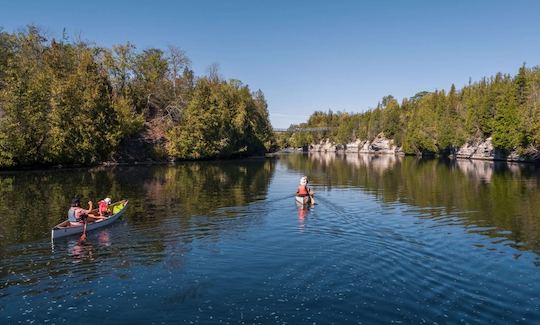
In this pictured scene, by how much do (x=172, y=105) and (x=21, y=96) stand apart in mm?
48894

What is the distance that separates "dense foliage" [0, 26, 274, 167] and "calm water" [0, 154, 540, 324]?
43.7 meters

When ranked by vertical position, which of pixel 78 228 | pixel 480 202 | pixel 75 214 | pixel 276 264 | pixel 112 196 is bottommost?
pixel 480 202

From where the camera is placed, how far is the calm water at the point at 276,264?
52.4 ft

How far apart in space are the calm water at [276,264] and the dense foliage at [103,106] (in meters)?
43.7

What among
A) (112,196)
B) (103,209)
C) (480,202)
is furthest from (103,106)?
(480,202)

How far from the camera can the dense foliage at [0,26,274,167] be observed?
78.8m

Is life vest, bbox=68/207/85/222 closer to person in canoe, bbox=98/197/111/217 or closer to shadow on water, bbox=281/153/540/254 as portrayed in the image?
person in canoe, bbox=98/197/111/217

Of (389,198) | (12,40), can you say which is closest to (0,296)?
(389,198)

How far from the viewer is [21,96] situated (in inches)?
2992

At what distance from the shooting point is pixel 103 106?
9456 centimetres

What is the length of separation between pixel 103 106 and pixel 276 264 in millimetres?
84199

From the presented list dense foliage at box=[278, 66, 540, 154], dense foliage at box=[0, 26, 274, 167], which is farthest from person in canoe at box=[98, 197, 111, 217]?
dense foliage at box=[278, 66, 540, 154]

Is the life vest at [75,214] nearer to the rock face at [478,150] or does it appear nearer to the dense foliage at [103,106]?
the dense foliage at [103,106]

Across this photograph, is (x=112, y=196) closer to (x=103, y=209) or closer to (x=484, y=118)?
(x=103, y=209)
